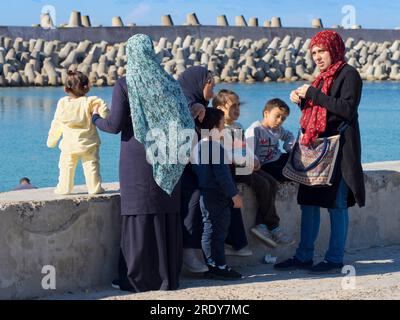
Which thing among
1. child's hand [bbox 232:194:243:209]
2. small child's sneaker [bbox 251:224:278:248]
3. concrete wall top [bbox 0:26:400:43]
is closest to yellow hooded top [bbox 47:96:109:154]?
child's hand [bbox 232:194:243:209]

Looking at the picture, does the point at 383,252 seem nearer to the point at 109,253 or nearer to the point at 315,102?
the point at 315,102

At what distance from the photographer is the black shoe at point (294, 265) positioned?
20.2 ft

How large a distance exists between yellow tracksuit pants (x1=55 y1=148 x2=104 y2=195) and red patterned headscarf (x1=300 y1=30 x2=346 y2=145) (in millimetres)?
1127

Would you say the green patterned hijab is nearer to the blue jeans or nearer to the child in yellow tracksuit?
the child in yellow tracksuit

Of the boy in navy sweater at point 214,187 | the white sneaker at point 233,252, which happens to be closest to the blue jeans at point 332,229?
the white sneaker at point 233,252

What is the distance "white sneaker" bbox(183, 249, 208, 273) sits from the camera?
19.4 feet

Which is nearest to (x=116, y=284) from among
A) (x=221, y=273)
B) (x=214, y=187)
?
(x=221, y=273)

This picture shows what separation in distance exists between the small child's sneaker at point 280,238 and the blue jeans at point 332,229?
17 cm

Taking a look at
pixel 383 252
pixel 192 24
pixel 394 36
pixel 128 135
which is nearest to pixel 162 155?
pixel 128 135

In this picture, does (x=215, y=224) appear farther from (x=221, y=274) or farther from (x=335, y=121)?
(x=335, y=121)

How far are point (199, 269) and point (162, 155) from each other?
733mm

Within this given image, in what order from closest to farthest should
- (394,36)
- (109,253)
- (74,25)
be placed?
1. (109,253)
2. (74,25)
3. (394,36)

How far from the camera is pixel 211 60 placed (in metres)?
38.6

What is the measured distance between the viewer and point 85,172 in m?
5.86
